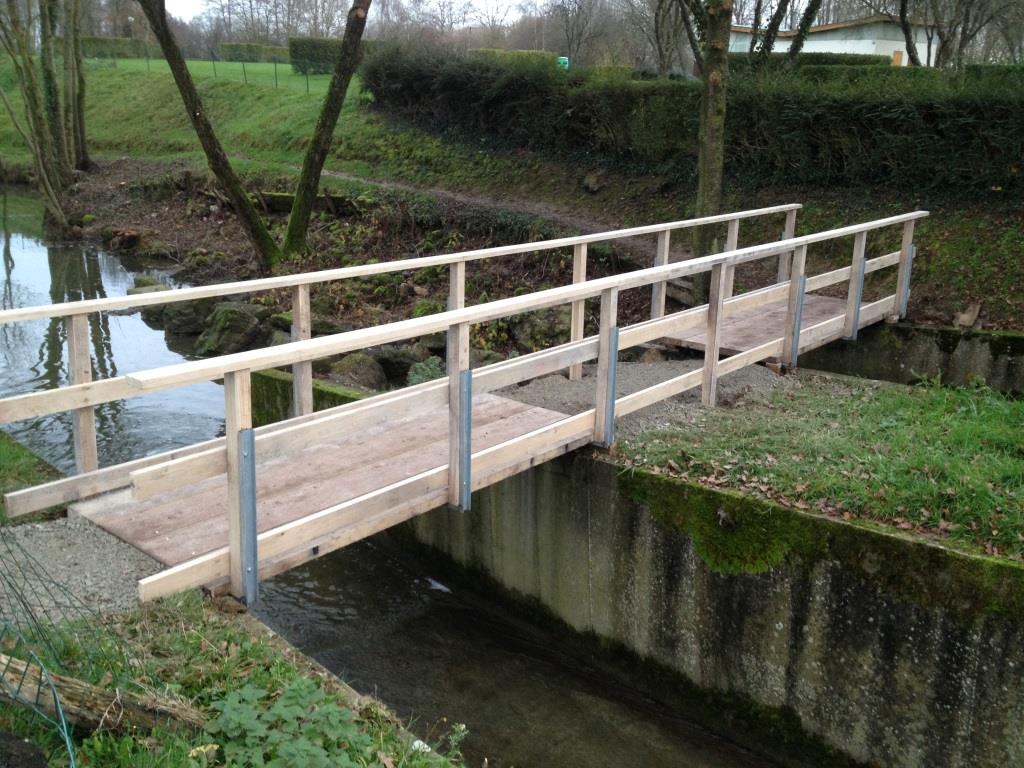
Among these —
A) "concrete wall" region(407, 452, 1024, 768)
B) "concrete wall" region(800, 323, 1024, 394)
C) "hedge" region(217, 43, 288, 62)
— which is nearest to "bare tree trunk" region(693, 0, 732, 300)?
"concrete wall" region(800, 323, 1024, 394)

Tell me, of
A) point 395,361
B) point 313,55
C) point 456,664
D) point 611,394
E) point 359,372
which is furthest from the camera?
point 313,55

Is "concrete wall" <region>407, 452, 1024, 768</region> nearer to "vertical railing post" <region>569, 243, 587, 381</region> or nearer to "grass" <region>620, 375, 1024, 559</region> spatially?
A: "grass" <region>620, 375, 1024, 559</region>

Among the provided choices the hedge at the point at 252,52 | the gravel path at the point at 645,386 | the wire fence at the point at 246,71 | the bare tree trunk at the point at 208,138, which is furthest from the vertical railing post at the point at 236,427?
the hedge at the point at 252,52

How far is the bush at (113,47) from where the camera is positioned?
52.2 meters

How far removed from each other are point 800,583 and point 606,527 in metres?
1.47

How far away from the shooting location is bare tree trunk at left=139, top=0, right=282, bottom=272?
1598cm

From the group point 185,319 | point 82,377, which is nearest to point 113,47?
point 185,319

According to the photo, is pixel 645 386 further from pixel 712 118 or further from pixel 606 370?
pixel 712 118

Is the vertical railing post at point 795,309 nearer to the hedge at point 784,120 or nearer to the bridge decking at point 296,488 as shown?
the bridge decking at point 296,488

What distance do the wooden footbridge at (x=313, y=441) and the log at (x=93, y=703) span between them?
976mm

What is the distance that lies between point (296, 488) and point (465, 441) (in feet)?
3.43

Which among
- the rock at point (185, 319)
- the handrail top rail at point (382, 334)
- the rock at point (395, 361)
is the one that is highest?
the handrail top rail at point (382, 334)

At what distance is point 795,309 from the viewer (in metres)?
8.84

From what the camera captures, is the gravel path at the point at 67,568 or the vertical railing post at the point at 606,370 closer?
the gravel path at the point at 67,568
